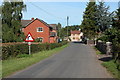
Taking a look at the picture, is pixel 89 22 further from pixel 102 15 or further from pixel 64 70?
pixel 64 70

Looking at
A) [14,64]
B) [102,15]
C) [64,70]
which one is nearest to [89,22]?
[102,15]

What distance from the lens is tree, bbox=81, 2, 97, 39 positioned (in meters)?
72.3

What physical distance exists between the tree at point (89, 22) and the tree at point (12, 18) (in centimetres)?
2521

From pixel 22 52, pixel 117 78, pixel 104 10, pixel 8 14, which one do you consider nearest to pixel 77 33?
pixel 104 10

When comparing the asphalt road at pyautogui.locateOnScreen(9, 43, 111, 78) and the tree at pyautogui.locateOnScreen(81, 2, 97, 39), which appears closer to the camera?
the asphalt road at pyautogui.locateOnScreen(9, 43, 111, 78)

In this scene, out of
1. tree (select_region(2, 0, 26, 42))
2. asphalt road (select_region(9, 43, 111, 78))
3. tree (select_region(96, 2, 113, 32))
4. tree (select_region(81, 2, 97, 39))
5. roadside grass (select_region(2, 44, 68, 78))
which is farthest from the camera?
tree (select_region(81, 2, 97, 39))

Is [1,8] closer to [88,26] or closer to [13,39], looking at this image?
[13,39]

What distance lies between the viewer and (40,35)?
218 ft

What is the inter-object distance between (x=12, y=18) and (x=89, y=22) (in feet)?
104

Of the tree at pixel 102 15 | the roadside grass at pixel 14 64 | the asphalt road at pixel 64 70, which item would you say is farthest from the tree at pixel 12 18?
the asphalt road at pixel 64 70

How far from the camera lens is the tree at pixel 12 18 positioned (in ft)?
157

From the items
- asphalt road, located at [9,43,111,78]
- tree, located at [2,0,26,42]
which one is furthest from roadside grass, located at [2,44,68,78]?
tree, located at [2,0,26,42]

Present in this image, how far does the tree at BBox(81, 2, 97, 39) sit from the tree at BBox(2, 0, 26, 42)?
25215mm

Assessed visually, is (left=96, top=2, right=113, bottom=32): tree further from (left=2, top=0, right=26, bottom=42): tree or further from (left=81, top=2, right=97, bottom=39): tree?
(left=2, top=0, right=26, bottom=42): tree
